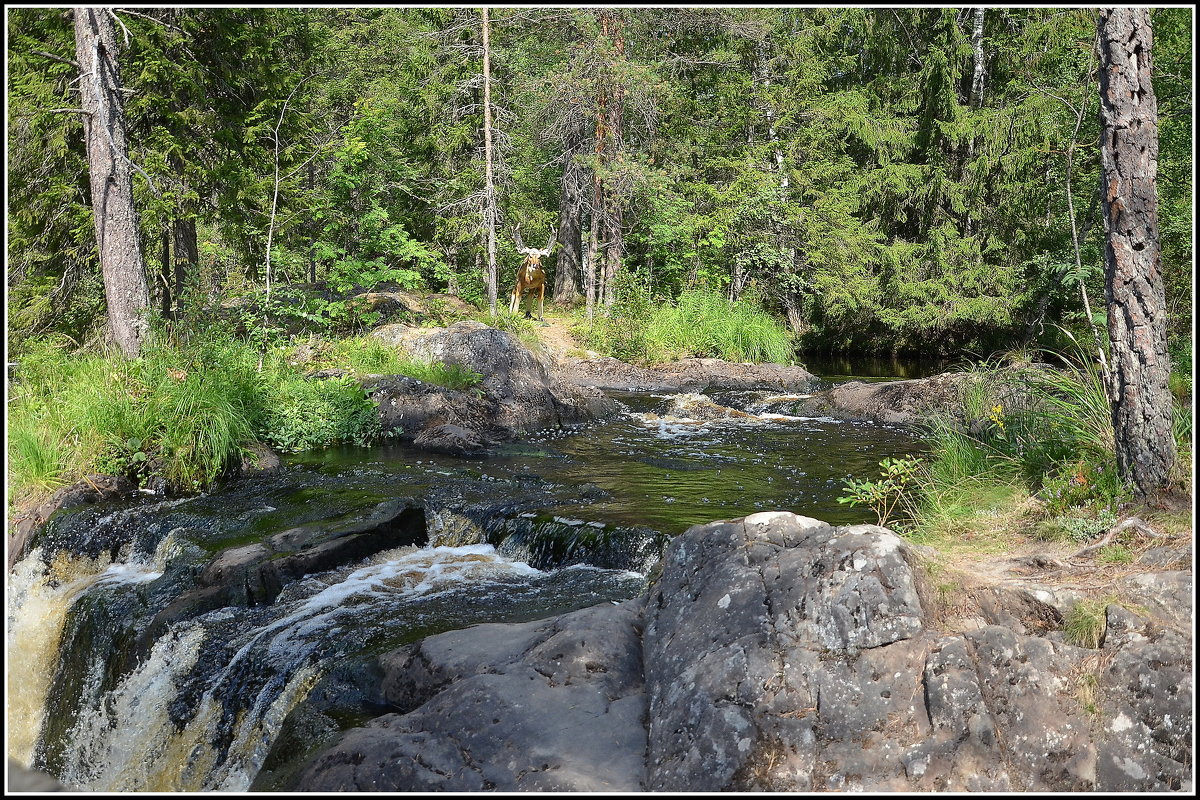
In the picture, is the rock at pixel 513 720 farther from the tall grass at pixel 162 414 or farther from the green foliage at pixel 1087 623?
the tall grass at pixel 162 414

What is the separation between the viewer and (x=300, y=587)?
6512 millimetres

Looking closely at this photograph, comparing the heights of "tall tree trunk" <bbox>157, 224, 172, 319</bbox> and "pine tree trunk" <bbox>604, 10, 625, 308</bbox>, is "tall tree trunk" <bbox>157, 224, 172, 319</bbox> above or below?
below

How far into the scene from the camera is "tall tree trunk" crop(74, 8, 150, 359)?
10492 millimetres

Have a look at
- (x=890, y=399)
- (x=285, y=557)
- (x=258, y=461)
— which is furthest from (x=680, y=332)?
(x=285, y=557)

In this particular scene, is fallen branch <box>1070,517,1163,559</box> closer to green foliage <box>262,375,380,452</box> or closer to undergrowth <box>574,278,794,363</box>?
green foliage <box>262,375,380,452</box>

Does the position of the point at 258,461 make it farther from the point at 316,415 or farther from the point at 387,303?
the point at 387,303

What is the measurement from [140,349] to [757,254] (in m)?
15.4

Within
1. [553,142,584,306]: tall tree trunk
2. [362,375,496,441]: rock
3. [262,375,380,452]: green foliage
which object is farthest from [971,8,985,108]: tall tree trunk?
[262,375,380,452]: green foliage

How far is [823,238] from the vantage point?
21125 mm

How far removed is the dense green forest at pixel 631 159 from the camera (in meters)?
14.1

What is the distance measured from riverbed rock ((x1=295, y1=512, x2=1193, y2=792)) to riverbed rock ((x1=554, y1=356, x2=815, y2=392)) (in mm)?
12023

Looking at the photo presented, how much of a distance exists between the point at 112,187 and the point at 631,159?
481 inches

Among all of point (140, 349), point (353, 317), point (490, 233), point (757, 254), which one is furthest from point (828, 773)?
point (757, 254)

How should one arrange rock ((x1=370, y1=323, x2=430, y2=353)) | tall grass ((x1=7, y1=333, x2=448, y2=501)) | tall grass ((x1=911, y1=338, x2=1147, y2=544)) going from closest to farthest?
tall grass ((x1=911, y1=338, x2=1147, y2=544)) → tall grass ((x1=7, y1=333, x2=448, y2=501)) → rock ((x1=370, y1=323, x2=430, y2=353))
